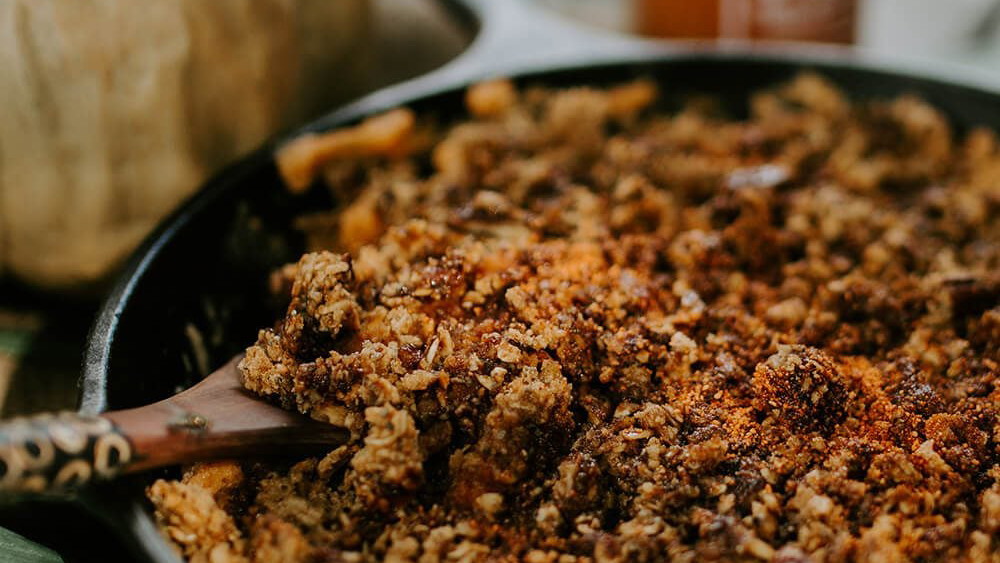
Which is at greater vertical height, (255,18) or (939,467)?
(255,18)

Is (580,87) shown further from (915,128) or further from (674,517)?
(674,517)

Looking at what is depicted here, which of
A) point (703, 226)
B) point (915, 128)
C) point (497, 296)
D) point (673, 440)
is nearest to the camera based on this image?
point (673, 440)

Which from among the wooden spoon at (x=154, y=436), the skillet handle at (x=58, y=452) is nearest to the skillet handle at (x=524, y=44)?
the wooden spoon at (x=154, y=436)

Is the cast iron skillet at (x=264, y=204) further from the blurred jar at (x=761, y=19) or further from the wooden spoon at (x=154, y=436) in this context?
the blurred jar at (x=761, y=19)

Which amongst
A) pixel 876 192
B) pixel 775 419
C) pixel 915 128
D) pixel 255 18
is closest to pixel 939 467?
pixel 775 419

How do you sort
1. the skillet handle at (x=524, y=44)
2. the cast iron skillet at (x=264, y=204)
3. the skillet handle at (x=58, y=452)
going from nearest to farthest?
the skillet handle at (x=58, y=452)
the cast iron skillet at (x=264, y=204)
the skillet handle at (x=524, y=44)

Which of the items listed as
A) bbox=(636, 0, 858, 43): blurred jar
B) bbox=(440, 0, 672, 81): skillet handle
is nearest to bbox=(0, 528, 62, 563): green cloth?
bbox=(440, 0, 672, 81): skillet handle

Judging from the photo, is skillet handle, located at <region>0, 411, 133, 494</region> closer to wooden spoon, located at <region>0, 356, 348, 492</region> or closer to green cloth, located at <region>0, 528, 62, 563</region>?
wooden spoon, located at <region>0, 356, 348, 492</region>
